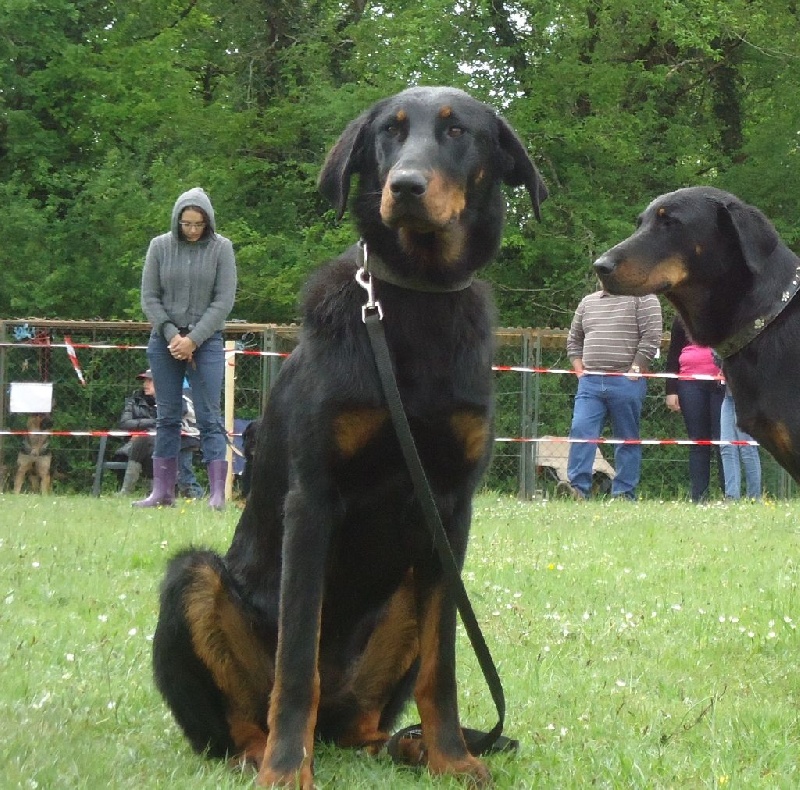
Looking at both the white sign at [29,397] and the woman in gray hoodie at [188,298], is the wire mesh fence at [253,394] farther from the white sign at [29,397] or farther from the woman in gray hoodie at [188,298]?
the woman in gray hoodie at [188,298]

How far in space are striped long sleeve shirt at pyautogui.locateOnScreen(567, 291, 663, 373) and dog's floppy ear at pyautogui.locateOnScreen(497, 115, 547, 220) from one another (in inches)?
320

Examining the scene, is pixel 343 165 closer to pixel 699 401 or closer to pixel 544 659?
pixel 544 659

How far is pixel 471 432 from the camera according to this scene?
3199mm

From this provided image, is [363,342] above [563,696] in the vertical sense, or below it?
above

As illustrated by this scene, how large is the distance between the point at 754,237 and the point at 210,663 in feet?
10.3

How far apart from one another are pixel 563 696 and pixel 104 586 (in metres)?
2.80

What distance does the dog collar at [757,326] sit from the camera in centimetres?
490

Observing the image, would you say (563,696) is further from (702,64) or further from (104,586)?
(702,64)

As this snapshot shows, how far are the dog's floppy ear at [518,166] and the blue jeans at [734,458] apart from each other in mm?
8737

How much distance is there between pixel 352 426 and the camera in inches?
122

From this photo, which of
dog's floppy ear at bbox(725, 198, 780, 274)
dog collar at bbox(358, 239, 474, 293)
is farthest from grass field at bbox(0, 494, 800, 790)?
dog's floppy ear at bbox(725, 198, 780, 274)

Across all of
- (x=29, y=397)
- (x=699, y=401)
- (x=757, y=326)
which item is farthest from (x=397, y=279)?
(x=29, y=397)

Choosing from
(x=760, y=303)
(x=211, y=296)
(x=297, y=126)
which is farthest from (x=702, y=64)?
(x=760, y=303)

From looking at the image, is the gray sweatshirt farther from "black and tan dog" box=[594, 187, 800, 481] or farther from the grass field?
"black and tan dog" box=[594, 187, 800, 481]
